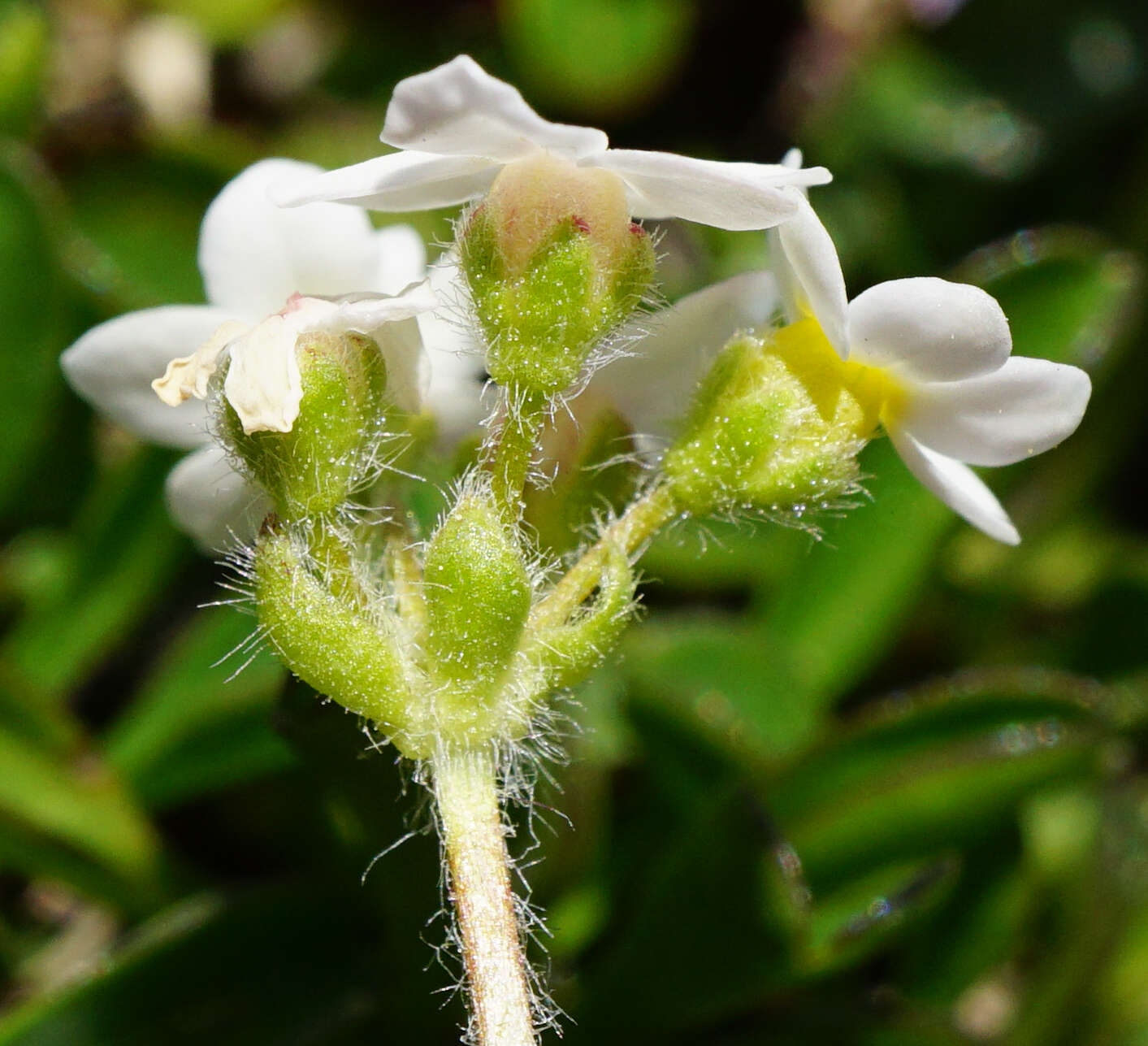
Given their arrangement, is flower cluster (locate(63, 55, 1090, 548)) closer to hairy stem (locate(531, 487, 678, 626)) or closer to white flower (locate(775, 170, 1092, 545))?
white flower (locate(775, 170, 1092, 545))

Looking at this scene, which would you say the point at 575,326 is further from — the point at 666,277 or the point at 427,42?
the point at 427,42

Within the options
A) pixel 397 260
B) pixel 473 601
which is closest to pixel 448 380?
pixel 397 260

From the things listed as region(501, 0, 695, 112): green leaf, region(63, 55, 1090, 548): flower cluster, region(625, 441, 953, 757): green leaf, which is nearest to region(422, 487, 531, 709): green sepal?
region(63, 55, 1090, 548): flower cluster

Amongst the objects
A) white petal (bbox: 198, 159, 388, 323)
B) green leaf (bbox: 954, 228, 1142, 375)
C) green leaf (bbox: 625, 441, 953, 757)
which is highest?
white petal (bbox: 198, 159, 388, 323)

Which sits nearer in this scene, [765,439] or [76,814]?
[765,439]

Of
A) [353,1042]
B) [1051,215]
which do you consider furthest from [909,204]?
[353,1042]

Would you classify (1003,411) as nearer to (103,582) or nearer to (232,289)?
(232,289)
